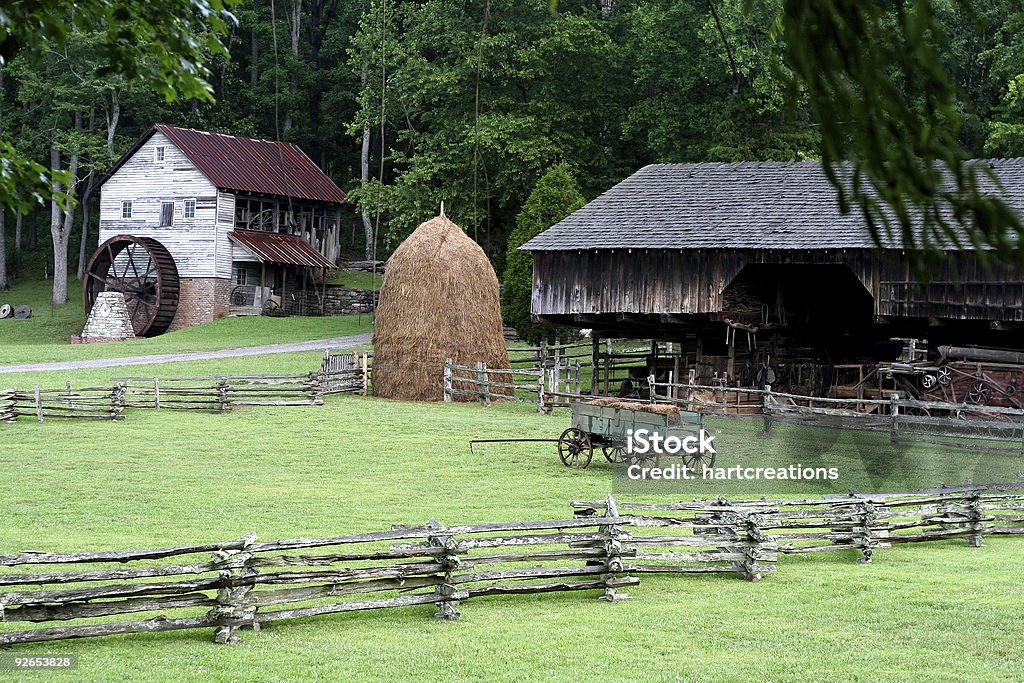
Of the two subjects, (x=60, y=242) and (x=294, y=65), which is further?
(x=294, y=65)

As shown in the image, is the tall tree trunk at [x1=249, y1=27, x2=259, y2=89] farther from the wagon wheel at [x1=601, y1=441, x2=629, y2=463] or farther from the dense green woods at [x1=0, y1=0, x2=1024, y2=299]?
the wagon wheel at [x1=601, y1=441, x2=629, y2=463]

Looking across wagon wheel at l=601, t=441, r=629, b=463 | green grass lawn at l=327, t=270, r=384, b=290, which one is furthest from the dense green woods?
wagon wheel at l=601, t=441, r=629, b=463

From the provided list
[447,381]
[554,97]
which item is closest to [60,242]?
[554,97]

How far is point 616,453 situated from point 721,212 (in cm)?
1069

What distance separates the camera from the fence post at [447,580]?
12773mm

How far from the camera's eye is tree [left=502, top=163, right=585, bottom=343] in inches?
1542

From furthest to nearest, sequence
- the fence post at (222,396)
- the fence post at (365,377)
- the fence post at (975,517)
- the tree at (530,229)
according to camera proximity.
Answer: the tree at (530,229)
the fence post at (365,377)
the fence post at (222,396)
the fence post at (975,517)

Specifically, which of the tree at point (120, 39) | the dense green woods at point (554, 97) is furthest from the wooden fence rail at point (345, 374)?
the tree at point (120, 39)

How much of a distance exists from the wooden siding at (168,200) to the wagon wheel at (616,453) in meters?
34.0

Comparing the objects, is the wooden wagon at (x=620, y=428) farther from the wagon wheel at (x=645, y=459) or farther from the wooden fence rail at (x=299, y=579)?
the wooden fence rail at (x=299, y=579)

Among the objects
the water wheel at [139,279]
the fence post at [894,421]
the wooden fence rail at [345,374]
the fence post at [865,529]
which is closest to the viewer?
the fence post at [865,529]

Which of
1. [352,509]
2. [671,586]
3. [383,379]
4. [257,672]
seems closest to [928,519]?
[671,586]

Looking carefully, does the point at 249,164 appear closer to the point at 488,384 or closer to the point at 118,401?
the point at 488,384

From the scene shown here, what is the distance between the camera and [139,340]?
158 feet
